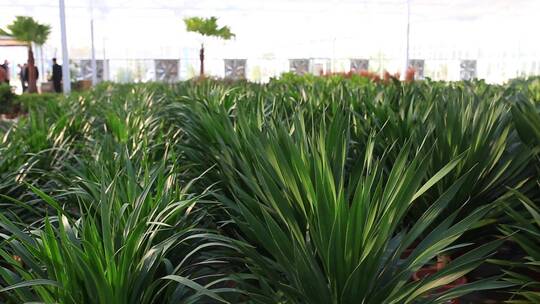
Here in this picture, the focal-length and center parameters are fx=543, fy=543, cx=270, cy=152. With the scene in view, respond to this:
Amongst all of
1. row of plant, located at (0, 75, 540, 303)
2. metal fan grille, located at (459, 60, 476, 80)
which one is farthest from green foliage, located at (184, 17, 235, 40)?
row of plant, located at (0, 75, 540, 303)

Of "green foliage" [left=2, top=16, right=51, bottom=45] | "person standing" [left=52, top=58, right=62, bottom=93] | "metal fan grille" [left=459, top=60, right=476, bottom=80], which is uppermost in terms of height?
"green foliage" [left=2, top=16, right=51, bottom=45]

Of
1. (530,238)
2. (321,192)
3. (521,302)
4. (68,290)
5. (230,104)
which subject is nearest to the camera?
(68,290)

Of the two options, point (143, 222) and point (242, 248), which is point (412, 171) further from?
point (143, 222)

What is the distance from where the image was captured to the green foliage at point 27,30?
51.6 ft

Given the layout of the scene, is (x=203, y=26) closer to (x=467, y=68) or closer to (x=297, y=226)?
(x=467, y=68)

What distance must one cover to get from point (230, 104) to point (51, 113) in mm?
1544

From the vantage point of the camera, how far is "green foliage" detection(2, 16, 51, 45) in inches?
619

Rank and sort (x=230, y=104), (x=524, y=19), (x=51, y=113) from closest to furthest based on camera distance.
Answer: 1. (x=230, y=104)
2. (x=51, y=113)
3. (x=524, y=19)

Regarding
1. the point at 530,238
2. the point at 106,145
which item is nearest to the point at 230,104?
the point at 106,145

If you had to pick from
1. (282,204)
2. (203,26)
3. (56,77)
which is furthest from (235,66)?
(282,204)

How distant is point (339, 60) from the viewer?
2625 centimetres

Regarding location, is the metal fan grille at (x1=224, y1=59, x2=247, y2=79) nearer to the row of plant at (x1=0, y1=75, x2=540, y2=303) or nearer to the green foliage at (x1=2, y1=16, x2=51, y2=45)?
the green foliage at (x1=2, y1=16, x2=51, y2=45)

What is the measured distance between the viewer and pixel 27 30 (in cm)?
1588

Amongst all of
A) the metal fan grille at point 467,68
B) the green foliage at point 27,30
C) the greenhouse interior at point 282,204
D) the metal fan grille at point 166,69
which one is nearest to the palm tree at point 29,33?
the green foliage at point 27,30
